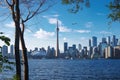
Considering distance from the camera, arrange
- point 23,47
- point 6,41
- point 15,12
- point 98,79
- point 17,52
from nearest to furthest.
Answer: point 6,41 → point 17,52 → point 15,12 → point 23,47 → point 98,79

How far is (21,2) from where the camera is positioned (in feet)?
59.6

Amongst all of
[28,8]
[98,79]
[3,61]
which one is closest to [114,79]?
[98,79]

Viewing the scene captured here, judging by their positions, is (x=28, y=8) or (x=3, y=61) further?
(x=28, y=8)

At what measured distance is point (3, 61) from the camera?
10.0m

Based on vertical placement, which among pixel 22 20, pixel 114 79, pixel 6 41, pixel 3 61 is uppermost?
pixel 22 20

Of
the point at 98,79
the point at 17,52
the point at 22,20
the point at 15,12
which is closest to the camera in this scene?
the point at 17,52

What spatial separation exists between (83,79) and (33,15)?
5993cm

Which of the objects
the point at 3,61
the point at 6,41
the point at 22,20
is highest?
the point at 22,20

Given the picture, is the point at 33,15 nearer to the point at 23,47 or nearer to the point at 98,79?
the point at 23,47

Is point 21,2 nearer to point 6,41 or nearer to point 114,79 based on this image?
point 6,41

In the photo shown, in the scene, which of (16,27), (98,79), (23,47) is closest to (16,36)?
(16,27)

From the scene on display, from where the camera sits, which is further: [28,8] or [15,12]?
[28,8]

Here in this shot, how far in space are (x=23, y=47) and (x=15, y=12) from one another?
2235 mm

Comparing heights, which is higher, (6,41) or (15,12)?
(15,12)
